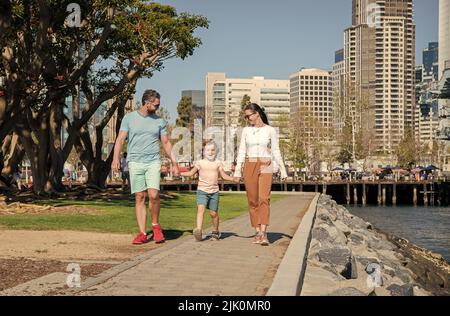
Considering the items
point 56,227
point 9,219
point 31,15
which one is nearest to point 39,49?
point 31,15

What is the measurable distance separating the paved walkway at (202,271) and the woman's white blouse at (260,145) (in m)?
1.39

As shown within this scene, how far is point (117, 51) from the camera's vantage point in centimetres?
3338

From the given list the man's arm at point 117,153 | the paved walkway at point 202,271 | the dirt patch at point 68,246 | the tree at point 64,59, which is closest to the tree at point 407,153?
the tree at point 64,59

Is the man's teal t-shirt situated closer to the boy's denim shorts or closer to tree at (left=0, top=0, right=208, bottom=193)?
the boy's denim shorts

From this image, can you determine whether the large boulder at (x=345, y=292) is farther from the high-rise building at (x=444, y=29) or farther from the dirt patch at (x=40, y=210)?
the high-rise building at (x=444, y=29)

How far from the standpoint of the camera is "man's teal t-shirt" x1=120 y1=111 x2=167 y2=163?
10.7 meters

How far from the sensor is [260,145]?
431 inches

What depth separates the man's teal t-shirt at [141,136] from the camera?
1070 cm

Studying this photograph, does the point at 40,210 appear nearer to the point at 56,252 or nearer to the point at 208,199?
the point at 208,199

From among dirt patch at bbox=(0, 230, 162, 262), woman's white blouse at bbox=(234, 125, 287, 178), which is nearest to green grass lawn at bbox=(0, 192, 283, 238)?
dirt patch at bbox=(0, 230, 162, 262)

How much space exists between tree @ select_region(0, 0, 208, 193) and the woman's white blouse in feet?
37.2

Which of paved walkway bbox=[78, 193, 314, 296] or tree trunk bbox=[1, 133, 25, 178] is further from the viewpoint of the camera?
tree trunk bbox=[1, 133, 25, 178]

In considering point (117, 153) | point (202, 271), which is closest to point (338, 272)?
point (202, 271)

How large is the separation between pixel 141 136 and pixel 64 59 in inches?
696
